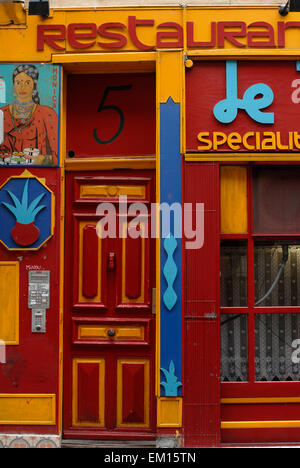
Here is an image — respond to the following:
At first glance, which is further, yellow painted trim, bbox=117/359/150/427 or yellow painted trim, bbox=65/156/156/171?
yellow painted trim, bbox=65/156/156/171

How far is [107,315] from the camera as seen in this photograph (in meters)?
5.84

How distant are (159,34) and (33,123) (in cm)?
169

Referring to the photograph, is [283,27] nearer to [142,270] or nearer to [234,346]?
[142,270]

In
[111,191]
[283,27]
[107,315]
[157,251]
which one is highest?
[283,27]

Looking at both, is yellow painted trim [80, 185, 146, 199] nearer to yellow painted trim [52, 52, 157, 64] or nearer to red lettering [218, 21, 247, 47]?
yellow painted trim [52, 52, 157, 64]

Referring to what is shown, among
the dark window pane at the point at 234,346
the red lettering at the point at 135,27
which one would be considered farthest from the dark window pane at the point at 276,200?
the red lettering at the point at 135,27

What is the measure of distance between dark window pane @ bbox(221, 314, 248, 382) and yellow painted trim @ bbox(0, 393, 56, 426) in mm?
1895

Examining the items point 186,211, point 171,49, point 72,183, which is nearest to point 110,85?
point 171,49

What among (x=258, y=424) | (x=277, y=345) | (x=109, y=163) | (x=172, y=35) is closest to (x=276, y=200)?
(x=277, y=345)

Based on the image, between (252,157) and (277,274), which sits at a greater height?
(252,157)

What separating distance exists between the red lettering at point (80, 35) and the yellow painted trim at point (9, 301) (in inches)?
98.1

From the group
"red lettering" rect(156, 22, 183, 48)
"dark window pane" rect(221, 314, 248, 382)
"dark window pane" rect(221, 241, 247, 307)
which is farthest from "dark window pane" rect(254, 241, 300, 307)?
"red lettering" rect(156, 22, 183, 48)

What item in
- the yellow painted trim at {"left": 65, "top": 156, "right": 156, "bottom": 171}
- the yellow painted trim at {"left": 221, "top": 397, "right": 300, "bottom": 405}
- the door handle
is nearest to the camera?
the yellow painted trim at {"left": 221, "top": 397, "right": 300, "bottom": 405}

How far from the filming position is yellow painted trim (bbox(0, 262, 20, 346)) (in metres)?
5.62
